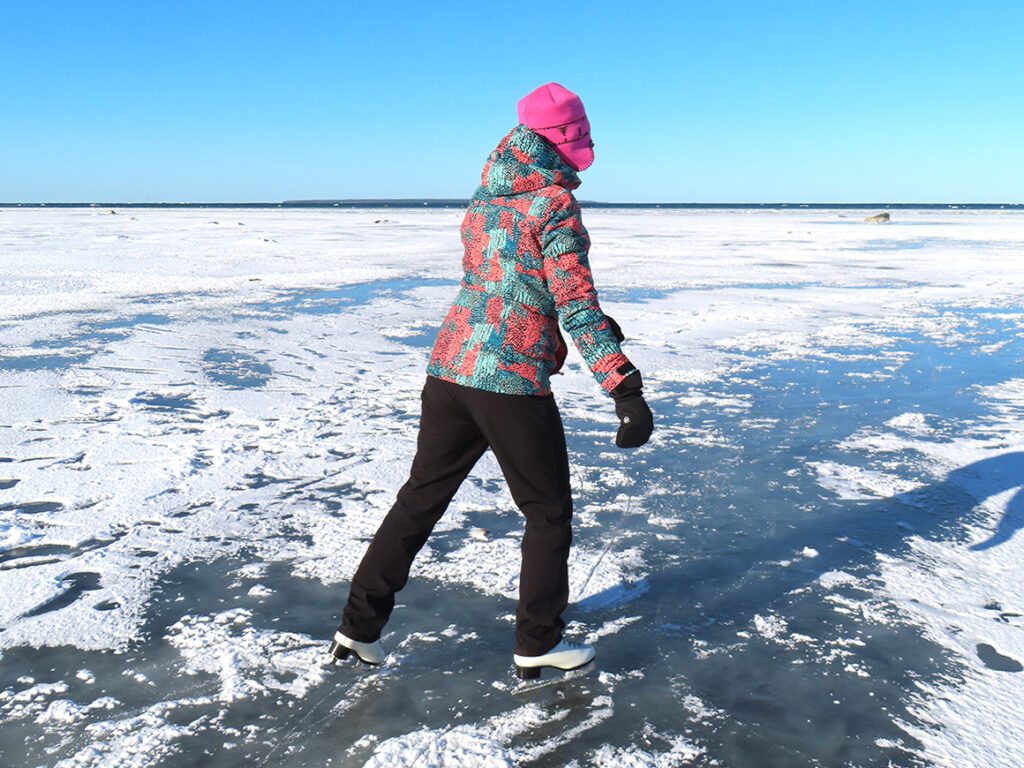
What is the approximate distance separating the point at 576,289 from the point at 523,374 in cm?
25

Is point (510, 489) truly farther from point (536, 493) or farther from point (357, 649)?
point (357, 649)

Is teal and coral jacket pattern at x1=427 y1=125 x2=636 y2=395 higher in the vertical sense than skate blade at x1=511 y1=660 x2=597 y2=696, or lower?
higher

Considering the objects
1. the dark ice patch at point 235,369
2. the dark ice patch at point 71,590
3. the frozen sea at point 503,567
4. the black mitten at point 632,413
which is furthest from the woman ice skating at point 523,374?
the dark ice patch at point 235,369

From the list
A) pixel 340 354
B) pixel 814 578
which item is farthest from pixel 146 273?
pixel 814 578

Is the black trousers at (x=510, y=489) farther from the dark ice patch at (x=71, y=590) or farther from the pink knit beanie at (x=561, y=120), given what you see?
the dark ice patch at (x=71, y=590)

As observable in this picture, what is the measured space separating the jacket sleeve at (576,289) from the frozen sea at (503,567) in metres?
0.87

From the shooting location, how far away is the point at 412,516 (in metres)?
2.17

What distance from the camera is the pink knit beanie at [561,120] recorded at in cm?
198

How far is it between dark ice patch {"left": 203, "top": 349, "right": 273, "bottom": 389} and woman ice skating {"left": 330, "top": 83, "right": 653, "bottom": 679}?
11.4 ft

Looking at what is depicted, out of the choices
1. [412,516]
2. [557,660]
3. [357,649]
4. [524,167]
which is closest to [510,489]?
[412,516]

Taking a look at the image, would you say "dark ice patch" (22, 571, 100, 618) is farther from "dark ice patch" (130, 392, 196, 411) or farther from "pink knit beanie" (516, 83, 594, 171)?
"dark ice patch" (130, 392, 196, 411)

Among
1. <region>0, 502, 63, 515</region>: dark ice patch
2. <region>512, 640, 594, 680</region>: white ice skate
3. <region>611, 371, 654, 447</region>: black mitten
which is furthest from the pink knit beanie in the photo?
<region>0, 502, 63, 515</region>: dark ice patch

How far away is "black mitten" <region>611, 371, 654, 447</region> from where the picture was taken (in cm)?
197

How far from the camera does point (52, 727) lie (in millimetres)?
1926
